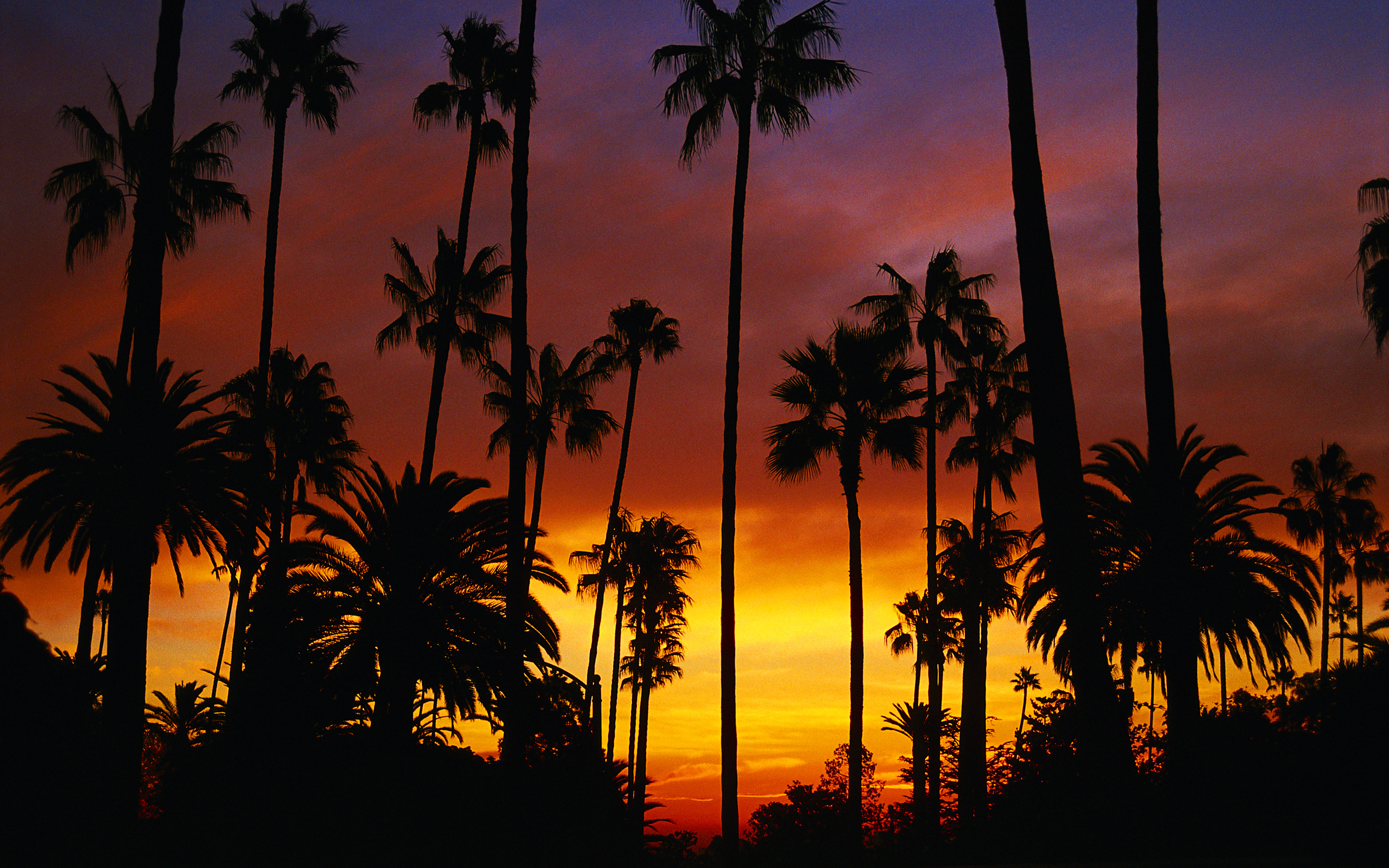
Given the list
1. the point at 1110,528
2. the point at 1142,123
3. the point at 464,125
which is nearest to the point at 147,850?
the point at 1110,528

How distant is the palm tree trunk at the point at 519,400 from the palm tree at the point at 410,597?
0.84m

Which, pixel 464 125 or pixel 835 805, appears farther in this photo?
pixel 464 125

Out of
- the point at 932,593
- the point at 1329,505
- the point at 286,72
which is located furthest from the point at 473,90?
the point at 1329,505

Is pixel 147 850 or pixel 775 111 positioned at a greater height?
pixel 775 111

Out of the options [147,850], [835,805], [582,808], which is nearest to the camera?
[582,808]

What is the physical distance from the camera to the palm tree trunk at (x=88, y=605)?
2436 centimetres

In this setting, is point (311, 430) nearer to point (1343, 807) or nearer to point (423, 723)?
point (423, 723)

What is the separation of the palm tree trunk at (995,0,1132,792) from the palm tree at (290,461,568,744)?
11.5m

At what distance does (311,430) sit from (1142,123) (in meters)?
40.6

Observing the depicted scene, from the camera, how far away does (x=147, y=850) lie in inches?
668

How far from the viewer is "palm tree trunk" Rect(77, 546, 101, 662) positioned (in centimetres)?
2436

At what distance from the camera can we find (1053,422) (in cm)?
1446

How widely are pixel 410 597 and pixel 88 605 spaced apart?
12285mm

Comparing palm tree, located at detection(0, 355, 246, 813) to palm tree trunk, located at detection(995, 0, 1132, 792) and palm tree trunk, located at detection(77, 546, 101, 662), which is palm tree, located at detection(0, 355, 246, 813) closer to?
palm tree trunk, located at detection(77, 546, 101, 662)
